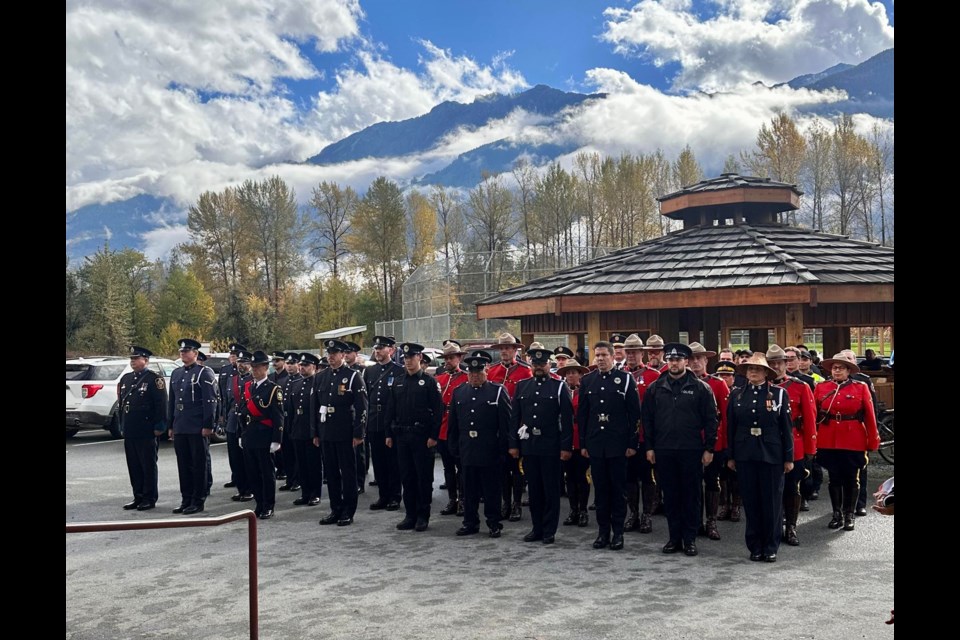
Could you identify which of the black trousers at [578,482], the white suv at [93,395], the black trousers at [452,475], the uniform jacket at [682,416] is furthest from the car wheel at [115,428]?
the uniform jacket at [682,416]

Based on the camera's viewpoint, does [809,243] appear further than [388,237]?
No

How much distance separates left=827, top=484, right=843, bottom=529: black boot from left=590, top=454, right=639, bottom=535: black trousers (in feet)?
8.01

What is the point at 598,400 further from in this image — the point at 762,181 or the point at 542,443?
the point at 762,181

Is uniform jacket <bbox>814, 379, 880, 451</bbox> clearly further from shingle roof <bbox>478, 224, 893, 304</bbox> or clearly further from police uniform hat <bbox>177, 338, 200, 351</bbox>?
police uniform hat <bbox>177, 338, 200, 351</bbox>

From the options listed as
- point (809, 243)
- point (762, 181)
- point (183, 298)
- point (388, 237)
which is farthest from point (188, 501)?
point (388, 237)

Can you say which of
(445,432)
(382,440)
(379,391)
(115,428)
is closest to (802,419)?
(445,432)

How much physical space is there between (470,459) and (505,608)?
10.1 ft

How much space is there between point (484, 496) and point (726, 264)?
786cm

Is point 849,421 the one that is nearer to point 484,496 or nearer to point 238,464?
point 484,496

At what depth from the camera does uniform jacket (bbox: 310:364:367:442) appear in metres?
9.84

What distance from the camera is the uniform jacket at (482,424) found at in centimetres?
891

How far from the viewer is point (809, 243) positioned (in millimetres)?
16188

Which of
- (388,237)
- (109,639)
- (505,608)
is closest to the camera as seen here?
(109,639)

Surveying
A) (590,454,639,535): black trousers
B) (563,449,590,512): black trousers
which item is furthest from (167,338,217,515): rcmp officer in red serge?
(590,454,639,535): black trousers
